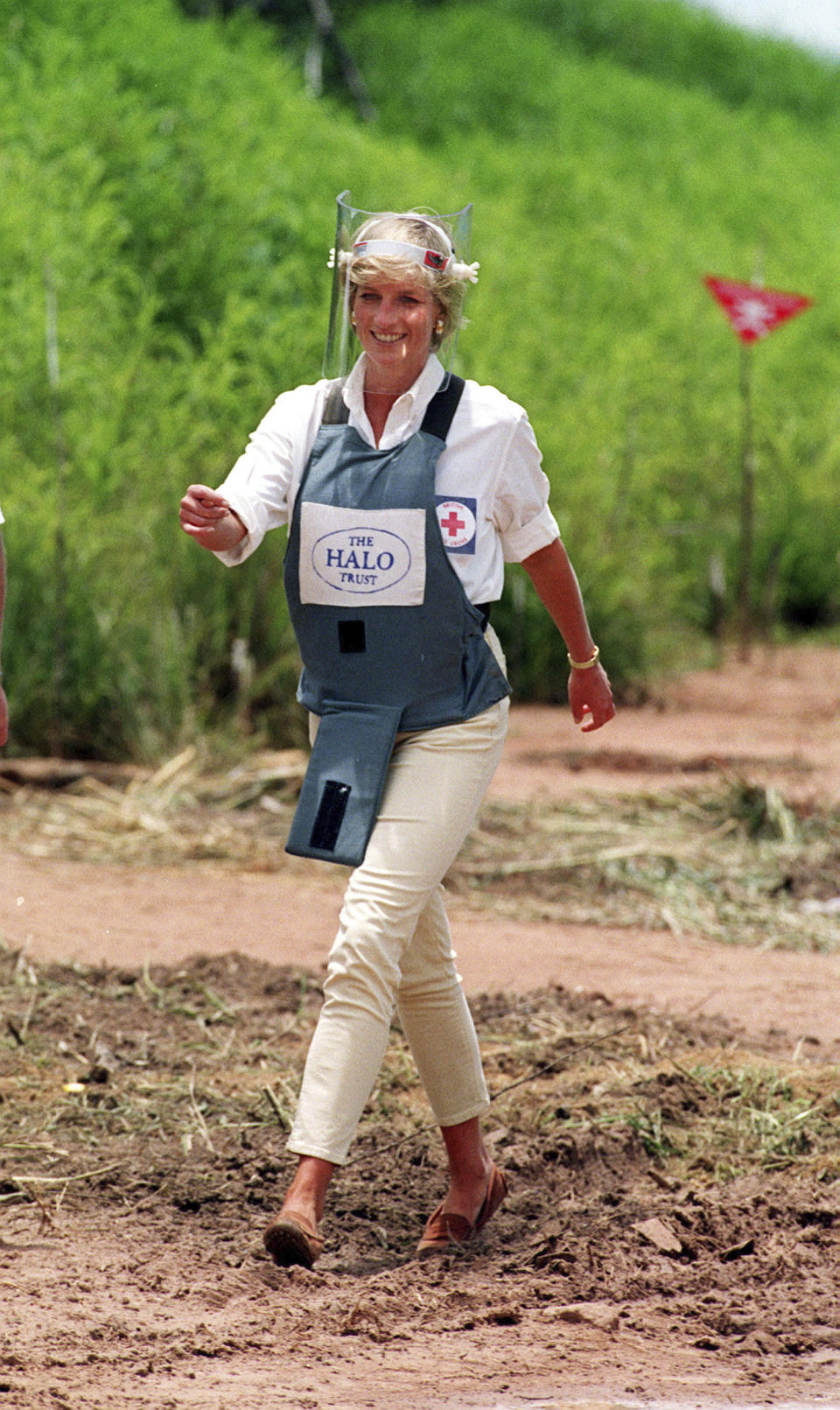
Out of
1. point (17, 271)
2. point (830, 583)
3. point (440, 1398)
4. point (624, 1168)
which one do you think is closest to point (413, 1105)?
point (624, 1168)

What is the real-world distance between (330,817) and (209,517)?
0.57m

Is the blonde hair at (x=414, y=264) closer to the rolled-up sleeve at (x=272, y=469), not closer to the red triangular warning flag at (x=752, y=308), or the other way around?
the rolled-up sleeve at (x=272, y=469)

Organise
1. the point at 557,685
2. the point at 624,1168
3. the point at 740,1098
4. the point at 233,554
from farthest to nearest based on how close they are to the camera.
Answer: the point at 557,685 < the point at 740,1098 < the point at 624,1168 < the point at 233,554

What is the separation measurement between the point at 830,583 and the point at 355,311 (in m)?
12.0

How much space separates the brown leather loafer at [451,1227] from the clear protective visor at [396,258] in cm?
160

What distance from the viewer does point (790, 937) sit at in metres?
5.96

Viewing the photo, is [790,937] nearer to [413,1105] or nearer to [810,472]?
[413,1105]

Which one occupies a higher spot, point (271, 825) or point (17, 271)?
point (17, 271)

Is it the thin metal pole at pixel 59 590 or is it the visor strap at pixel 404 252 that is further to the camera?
the thin metal pole at pixel 59 590

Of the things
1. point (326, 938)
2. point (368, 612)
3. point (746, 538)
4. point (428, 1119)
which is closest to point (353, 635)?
point (368, 612)

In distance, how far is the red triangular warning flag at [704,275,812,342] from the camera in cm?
1281

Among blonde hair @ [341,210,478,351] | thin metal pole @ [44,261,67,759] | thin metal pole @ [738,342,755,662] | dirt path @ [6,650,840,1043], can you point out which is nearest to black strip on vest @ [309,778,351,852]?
blonde hair @ [341,210,478,351]

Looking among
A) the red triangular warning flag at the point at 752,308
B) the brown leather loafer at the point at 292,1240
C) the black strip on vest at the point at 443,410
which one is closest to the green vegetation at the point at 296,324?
the red triangular warning flag at the point at 752,308

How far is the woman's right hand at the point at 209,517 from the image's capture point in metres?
2.97
